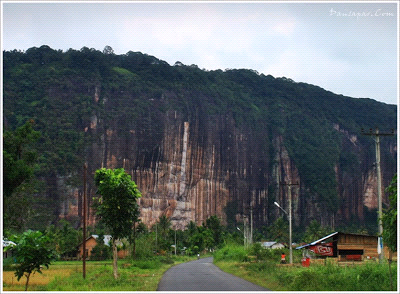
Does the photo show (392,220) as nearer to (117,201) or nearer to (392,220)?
(392,220)

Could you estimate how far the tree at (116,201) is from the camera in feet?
84.7

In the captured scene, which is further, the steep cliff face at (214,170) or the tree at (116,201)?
the steep cliff face at (214,170)

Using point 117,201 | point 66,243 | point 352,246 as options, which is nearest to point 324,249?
point 352,246

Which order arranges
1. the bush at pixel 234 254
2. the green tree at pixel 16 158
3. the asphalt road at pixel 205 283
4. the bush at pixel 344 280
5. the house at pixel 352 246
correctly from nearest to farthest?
the bush at pixel 344 280, the asphalt road at pixel 205 283, the green tree at pixel 16 158, the house at pixel 352 246, the bush at pixel 234 254

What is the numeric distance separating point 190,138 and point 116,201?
117315 millimetres

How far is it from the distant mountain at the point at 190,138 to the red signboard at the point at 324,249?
77.9m

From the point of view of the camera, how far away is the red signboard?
36.3 metres

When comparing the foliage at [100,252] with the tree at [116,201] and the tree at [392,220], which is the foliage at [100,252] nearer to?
the tree at [116,201]

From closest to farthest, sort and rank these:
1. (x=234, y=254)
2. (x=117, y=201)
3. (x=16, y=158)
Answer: (x=117, y=201) → (x=16, y=158) → (x=234, y=254)

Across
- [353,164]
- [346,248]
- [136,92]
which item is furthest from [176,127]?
[346,248]

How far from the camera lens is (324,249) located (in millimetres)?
36719

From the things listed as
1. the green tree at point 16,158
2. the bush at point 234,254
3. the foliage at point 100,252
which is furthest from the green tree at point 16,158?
the foliage at point 100,252

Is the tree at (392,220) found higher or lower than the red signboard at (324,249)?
higher

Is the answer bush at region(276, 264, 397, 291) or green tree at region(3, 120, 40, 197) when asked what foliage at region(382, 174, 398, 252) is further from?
green tree at region(3, 120, 40, 197)
